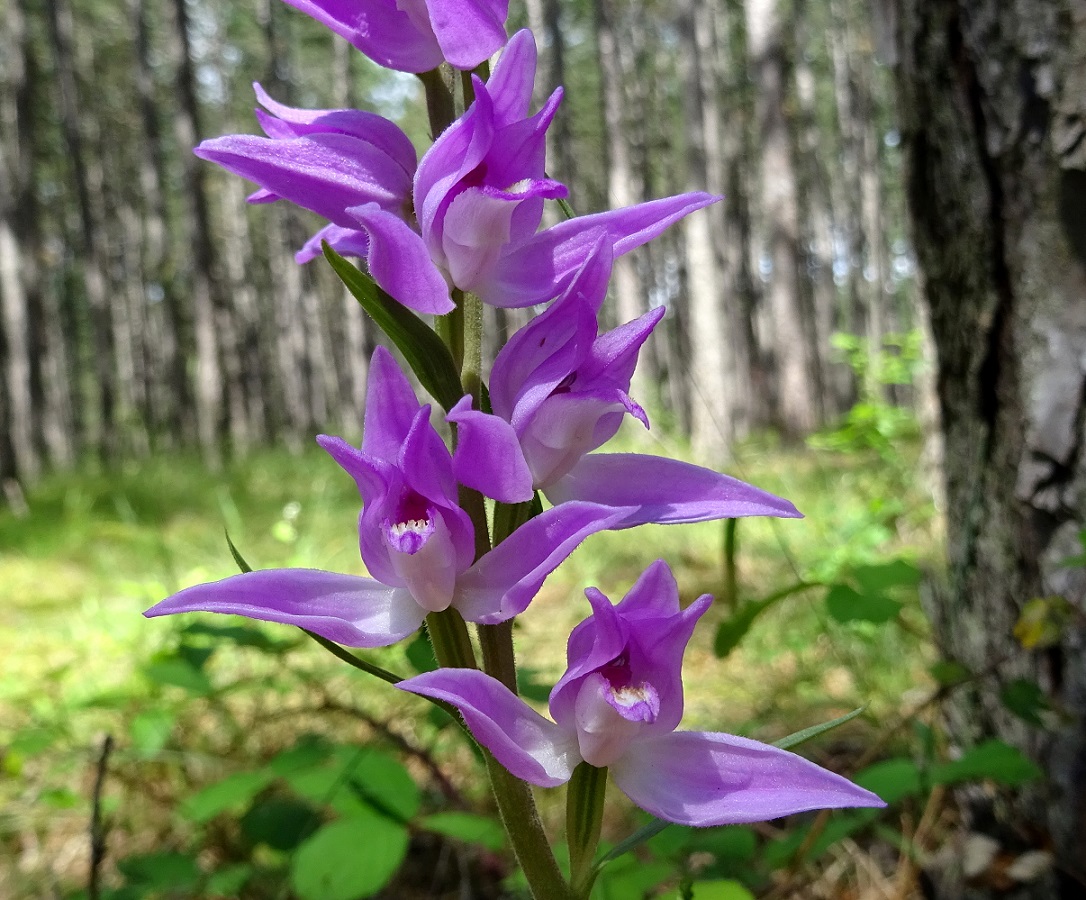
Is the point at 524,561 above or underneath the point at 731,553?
above

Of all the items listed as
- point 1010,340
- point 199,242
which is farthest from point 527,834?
point 199,242

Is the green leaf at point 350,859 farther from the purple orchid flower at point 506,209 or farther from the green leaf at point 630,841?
the purple orchid flower at point 506,209

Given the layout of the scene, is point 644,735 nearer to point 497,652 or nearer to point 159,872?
point 497,652

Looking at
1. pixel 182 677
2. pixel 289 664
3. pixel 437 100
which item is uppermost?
pixel 437 100

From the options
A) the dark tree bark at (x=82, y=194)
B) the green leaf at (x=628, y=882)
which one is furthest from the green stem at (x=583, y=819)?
the dark tree bark at (x=82, y=194)

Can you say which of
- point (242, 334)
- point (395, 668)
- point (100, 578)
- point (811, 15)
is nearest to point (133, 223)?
point (242, 334)

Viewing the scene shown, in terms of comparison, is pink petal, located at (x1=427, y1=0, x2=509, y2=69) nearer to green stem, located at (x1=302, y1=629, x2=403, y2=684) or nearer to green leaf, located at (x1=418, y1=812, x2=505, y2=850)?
green stem, located at (x1=302, y1=629, x2=403, y2=684)
